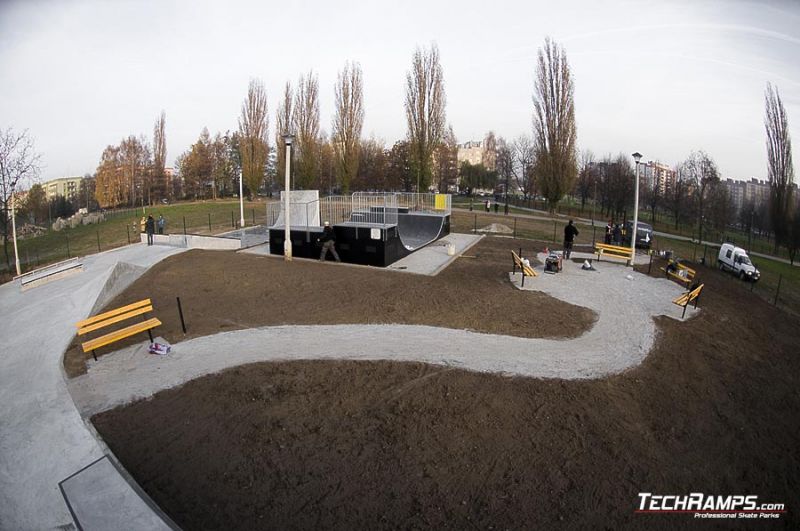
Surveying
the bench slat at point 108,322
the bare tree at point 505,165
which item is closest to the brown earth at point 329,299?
the bench slat at point 108,322

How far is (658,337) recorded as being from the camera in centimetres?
1004

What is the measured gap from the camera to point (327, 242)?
17219 mm

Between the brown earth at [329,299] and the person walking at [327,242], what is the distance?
2.32 ft

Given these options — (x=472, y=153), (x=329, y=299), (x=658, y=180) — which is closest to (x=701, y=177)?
(x=658, y=180)

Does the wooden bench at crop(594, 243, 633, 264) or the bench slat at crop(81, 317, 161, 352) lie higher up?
the wooden bench at crop(594, 243, 633, 264)

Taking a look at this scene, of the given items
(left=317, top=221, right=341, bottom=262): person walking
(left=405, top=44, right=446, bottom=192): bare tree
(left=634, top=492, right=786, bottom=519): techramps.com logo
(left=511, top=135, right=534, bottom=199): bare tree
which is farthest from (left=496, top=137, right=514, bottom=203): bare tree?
(left=634, top=492, right=786, bottom=519): techramps.com logo

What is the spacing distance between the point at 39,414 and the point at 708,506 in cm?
954

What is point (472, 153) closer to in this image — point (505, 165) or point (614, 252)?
point (505, 165)

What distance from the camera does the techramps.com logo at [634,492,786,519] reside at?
482 cm

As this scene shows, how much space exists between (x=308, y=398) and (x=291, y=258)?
1119 cm

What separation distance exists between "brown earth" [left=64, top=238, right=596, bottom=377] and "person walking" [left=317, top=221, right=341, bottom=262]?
2.32 ft

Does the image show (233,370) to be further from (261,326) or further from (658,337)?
(658,337)

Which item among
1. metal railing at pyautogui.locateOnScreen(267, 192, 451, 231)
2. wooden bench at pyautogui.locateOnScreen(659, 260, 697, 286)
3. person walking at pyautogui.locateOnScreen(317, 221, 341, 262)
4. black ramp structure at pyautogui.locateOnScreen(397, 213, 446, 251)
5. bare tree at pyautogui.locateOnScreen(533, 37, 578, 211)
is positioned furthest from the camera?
bare tree at pyautogui.locateOnScreen(533, 37, 578, 211)

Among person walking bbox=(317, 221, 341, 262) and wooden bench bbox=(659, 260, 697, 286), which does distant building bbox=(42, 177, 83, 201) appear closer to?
person walking bbox=(317, 221, 341, 262)
